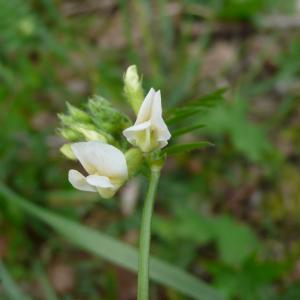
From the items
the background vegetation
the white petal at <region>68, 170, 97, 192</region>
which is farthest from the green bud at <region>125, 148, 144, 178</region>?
the background vegetation

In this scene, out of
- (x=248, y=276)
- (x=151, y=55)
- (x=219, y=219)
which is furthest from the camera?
(x=151, y=55)

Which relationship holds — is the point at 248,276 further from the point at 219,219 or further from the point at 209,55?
the point at 209,55

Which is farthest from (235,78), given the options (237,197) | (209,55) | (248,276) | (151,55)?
(248,276)

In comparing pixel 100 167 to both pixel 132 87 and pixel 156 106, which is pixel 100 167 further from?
pixel 132 87

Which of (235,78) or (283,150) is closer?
(283,150)

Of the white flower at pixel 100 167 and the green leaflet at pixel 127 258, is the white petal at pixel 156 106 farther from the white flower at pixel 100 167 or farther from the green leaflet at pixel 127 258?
the green leaflet at pixel 127 258

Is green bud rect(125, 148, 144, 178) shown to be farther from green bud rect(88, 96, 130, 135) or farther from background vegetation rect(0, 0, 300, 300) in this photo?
background vegetation rect(0, 0, 300, 300)

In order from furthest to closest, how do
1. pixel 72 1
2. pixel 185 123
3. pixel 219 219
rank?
pixel 72 1, pixel 185 123, pixel 219 219

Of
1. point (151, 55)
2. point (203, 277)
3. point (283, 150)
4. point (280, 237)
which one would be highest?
point (151, 55)
